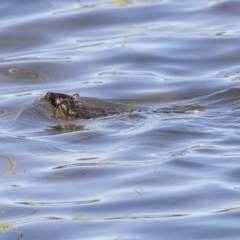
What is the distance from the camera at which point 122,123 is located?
866 centimetres

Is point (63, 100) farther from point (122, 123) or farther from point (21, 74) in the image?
point (21, 74)

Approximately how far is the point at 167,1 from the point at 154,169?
778 cm

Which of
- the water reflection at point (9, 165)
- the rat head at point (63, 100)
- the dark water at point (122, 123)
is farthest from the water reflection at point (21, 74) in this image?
the water reflection at point (9, 165)

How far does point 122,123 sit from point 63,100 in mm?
771

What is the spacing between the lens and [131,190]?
6.50 meters

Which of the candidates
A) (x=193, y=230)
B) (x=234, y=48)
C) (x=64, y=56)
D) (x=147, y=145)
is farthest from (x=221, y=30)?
(x=193, y=230)

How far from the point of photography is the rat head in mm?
9000

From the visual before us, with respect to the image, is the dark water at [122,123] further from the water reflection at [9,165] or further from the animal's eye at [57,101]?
the animal's eye at [57,101]

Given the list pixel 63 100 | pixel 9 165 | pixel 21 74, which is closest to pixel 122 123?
pixel 63 100

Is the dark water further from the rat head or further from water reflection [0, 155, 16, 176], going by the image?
the rat head

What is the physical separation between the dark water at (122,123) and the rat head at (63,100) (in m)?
0.16

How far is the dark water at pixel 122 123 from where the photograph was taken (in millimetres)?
5965

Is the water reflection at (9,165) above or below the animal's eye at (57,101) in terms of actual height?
below

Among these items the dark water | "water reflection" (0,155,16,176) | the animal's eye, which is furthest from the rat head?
"water reflection" (0,155,16,176)
